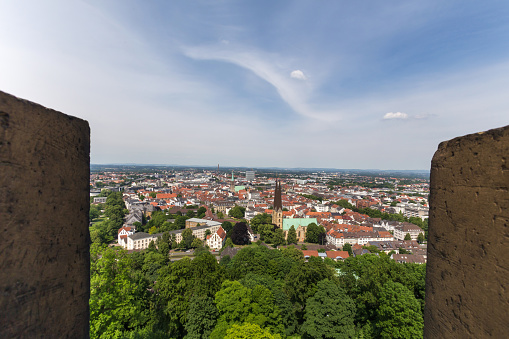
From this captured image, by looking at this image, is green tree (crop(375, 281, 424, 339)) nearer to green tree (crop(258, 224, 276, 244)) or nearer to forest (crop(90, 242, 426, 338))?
forest (crop(90, 242, 426, 338))

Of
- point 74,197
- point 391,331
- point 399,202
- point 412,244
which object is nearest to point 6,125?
point 74,197

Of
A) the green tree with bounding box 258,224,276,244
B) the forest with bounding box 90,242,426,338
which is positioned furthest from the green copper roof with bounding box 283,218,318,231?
the forest with bounding box 90,242,426,338

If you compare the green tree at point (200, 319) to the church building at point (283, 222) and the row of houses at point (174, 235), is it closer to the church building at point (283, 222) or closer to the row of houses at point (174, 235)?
the row of houses at point (174, 235)

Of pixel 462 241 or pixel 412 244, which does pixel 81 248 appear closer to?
pixel 462 241

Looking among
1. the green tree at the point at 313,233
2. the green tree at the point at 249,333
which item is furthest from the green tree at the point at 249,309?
the green tree at the point at 313,233

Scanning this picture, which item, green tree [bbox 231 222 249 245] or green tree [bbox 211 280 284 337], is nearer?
green tree [bbox 211 280 284 337]
